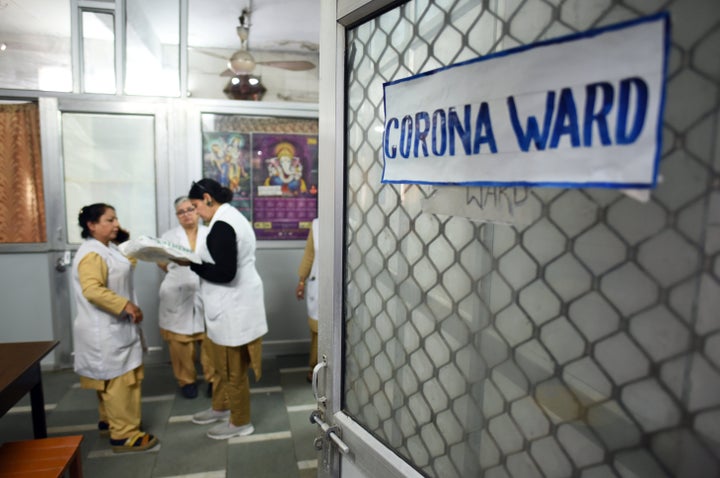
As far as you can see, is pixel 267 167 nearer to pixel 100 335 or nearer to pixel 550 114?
pixel 100 335

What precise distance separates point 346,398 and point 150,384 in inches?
105

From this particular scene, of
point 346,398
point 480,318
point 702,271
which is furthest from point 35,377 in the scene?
point 702,271

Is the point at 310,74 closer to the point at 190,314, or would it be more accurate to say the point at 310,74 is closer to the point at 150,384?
the point at 190,314

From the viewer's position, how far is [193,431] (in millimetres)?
2646

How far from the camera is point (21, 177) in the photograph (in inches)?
132

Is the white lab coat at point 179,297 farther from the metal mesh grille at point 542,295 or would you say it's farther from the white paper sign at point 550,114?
the white paper sign at point 550,114

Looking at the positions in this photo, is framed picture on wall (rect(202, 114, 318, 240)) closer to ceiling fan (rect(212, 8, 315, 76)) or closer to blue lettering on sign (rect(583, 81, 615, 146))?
ceiling fan (rect(212, 8, 315, 76))

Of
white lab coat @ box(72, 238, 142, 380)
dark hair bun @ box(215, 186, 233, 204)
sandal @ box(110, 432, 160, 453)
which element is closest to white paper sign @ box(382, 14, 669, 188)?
dark hair bun @ box(215, 186, 233, 204)

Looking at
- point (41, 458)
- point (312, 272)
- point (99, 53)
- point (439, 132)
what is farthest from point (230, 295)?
point (99, 53)

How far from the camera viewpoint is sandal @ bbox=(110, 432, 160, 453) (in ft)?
7.93

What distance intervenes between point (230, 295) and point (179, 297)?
0.79m

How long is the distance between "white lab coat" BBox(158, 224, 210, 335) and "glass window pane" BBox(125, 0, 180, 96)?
1249mm

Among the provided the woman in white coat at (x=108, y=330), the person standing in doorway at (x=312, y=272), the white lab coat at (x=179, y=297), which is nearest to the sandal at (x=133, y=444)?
the woman in white coat at (x=108, y=330)

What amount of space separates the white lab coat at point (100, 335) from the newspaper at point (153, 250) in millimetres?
168
